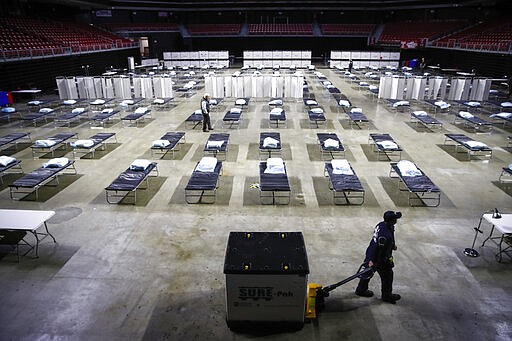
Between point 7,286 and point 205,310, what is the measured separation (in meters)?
3.15

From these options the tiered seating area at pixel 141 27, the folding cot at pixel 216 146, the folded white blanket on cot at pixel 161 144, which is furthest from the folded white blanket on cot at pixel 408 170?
the tiered seating area at pixel 141 27

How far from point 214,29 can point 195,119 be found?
101ft

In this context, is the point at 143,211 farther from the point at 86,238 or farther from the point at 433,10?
the point at 433,10

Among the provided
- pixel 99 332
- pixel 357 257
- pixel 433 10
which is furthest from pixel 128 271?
pixel 433 10

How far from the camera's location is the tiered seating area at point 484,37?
2439cm

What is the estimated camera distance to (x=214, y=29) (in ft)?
137

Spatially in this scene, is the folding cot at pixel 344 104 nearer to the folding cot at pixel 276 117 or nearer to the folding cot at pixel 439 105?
the folding cot at pixel 276 117

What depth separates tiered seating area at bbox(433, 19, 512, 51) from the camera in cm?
2439

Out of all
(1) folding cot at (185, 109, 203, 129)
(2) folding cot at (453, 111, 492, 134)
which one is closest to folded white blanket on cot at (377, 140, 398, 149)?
(2) folding cot at (453, 111, 492, 134)

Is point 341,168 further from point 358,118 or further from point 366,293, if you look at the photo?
point 358,118

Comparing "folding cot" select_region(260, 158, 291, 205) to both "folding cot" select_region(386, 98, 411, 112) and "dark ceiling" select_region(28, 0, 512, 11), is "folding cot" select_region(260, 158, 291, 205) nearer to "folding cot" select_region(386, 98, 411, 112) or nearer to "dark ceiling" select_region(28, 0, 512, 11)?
"folding cot" select_region(386, 98, 411, 112)

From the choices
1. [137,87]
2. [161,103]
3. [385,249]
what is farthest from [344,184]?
[137,87]

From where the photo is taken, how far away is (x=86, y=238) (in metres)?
6.89

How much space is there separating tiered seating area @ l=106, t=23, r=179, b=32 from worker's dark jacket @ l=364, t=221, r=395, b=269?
126 feet
